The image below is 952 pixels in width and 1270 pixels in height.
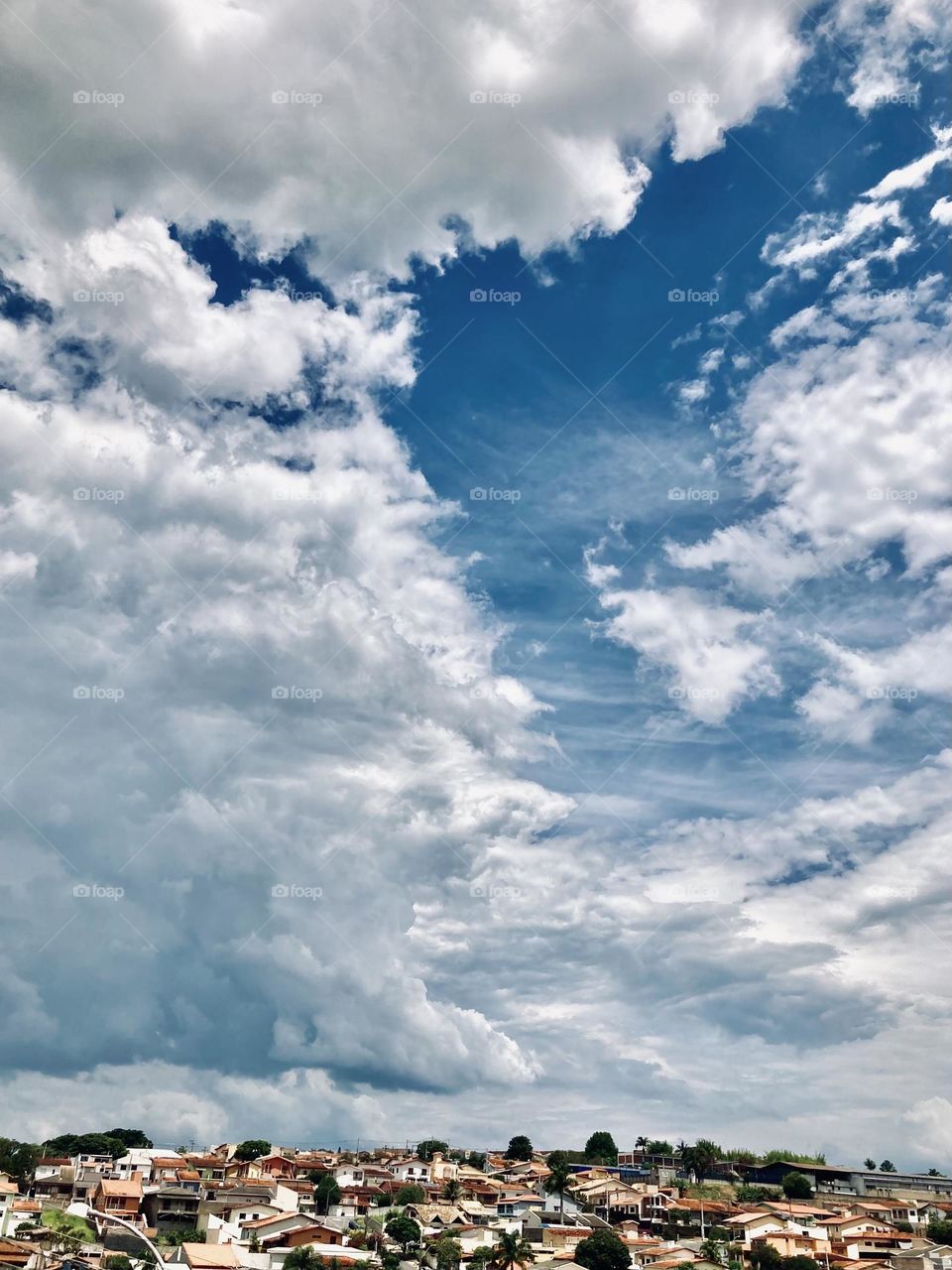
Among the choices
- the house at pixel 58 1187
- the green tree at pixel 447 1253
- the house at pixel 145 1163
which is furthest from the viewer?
the house at pixel 145 1163

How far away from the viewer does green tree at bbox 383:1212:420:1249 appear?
107 meters

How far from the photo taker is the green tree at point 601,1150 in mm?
175525

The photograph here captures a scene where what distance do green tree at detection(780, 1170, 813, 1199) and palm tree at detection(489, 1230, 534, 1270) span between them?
65.5 m

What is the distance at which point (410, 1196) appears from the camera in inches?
5002

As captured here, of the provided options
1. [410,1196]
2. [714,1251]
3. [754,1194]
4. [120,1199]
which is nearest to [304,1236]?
[120,1199]

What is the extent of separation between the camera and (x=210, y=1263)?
8888cm

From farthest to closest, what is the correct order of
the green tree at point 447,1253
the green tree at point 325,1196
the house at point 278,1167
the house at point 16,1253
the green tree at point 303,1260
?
the house at point 278,1167, the green tree at point 325,1196, the green tree at point 447,1253, the green tree at point 303,1260, the house at point 16,1253

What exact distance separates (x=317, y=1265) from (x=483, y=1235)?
914 inches

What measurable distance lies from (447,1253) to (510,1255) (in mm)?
7168

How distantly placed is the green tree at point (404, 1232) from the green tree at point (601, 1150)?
241 ft

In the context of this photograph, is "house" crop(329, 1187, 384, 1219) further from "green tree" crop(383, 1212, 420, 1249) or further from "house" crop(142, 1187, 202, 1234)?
"house" crop(142, 1187, 202, 1234)

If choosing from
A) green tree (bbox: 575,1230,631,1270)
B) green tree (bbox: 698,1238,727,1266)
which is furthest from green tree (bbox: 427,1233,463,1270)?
green tree (bbox: 698,1238,727,1266)

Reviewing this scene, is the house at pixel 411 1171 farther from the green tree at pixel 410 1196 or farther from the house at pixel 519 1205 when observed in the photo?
the house at pixel 519 1205

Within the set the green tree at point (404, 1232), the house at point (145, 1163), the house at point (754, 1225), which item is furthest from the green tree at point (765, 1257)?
the house at point (145, 1163)
